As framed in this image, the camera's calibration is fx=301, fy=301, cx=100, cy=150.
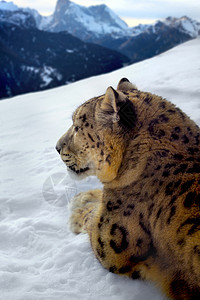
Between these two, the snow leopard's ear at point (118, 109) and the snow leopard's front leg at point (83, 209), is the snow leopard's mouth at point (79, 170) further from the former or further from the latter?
the snow leopard's ear at point (118, 109)

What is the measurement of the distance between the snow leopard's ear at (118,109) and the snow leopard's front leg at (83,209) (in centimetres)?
108

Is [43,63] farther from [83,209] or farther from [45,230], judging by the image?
[45,230]

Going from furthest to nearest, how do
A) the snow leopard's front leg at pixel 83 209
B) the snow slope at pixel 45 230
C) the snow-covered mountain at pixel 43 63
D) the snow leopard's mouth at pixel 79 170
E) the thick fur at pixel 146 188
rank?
1. the snow-covered mountain at pixel 43 63
2. the snow leopard's front leg at pixel 83 209
3. the snow leopard's mouth at pixel 79 170
4. the snow slope at pixel 45 230
5. the thick fur at pixel 146 188

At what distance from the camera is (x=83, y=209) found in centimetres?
370

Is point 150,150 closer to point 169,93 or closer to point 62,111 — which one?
point 169,93

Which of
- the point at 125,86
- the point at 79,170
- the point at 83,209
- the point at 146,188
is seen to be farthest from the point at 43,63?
the point at 146,188

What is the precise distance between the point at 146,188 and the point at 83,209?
1.42 meters

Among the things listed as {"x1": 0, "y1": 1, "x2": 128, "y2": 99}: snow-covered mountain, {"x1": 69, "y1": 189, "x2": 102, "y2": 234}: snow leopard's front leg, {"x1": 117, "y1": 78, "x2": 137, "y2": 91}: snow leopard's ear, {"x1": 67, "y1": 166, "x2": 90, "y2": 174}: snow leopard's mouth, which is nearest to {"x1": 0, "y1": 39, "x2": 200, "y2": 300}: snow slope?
{"x1": 69, "y1": 189, "x2": 102, "y2": 234}: snow leopard's front leg

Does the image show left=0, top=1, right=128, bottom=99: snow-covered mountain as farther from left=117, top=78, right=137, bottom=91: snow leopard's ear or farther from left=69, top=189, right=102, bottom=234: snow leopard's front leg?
left=117, top=78, right=137, bottom=91: snow leopard's ear

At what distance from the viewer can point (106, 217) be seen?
2.67m

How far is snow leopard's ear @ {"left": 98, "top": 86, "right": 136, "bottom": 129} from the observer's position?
253 cm

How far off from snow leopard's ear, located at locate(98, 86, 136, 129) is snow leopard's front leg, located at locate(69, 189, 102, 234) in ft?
3.54

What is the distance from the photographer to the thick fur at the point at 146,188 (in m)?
2.17

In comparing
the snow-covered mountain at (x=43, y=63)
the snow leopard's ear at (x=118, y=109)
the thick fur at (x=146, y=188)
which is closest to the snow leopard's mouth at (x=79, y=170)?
the thick fur at (x=146, y=188)
